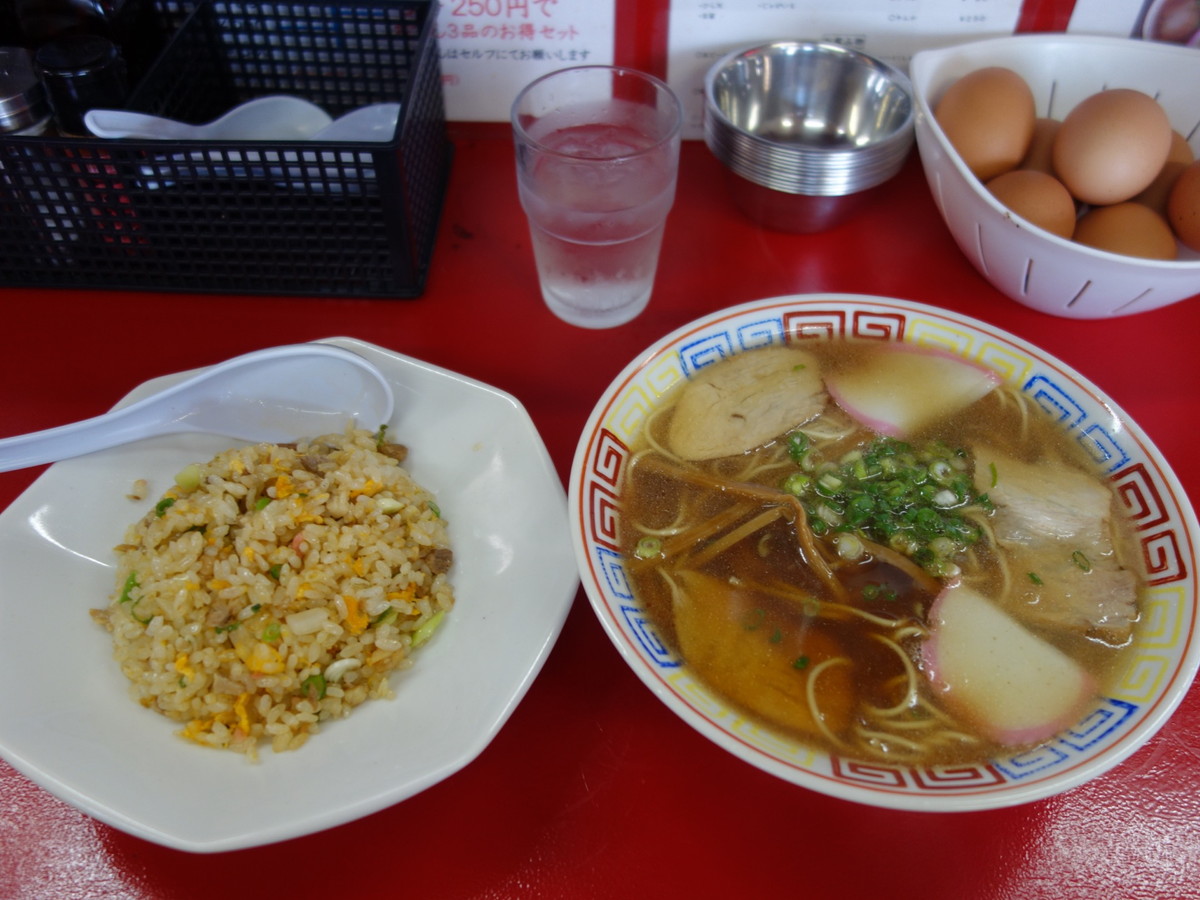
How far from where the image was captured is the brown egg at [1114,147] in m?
1.75

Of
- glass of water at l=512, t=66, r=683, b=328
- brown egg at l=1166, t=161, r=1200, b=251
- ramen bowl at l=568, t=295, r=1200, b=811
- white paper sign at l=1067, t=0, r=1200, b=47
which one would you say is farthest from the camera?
white paper sign at l=1067, t=0, r=1200, b=47

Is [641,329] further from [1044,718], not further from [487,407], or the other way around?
[1044,718]

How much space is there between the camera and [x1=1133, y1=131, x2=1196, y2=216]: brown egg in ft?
6.10

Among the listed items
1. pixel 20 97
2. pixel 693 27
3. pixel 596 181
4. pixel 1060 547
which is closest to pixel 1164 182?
pixel 1060 547

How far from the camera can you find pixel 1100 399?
4.67ft

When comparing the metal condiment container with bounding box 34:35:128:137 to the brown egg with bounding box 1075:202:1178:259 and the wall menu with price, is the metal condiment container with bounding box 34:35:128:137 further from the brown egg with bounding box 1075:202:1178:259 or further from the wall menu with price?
the brown egg with bounding box 1075:202:1178:259

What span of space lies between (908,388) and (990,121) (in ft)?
2.37

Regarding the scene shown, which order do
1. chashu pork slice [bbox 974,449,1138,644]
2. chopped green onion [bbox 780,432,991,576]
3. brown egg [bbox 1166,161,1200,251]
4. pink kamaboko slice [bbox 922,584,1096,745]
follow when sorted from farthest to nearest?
brown egg [bbox 1166,161,1200,251]
chopped green onion [bbox 780,432,991,576]
chashu pork slice [bbox 974,449,1138,644]
pink kamaboko slice [bbox 922,584,1096,745]

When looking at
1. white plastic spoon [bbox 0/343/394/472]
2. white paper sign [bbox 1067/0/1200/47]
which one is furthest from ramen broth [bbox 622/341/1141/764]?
white paper sign [bbox 1067/0/1200/47]

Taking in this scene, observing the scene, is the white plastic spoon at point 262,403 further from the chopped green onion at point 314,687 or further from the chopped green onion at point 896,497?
the chopped green onion at point 896,497

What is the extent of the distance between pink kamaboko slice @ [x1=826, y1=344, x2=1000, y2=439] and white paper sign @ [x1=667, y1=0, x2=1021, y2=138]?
103 centimetres

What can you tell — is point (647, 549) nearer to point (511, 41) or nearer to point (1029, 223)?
point (1029, 223)

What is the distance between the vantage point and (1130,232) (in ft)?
5.75

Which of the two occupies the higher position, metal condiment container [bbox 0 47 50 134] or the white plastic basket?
metal condiment container [bbox 0 47 50 134]
